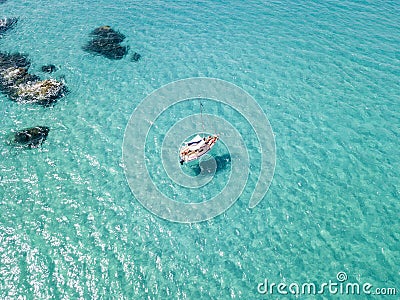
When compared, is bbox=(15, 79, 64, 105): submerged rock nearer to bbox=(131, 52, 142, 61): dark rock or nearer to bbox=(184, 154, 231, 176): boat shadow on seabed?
bbox=(131, 52, 142, 61): dark rock

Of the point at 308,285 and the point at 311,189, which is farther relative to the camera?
the point at 311,189

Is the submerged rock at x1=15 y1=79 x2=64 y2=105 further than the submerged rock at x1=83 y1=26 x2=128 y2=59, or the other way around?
the submerged rock at x1=83 y1=26 x2=128 y2=59

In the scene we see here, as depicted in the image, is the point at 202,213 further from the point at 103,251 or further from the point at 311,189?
the point at 311,189

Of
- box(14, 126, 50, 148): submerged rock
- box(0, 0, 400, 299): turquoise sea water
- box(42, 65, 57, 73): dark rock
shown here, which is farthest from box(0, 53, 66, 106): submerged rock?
box(14, 126, 50, 148): submerged rock

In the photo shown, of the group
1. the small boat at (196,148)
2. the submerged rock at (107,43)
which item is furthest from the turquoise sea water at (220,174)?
the small boat at (196,148)

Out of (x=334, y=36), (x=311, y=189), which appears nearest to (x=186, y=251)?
(x=311, y=189)

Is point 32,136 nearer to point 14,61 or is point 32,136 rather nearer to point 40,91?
point 40,91

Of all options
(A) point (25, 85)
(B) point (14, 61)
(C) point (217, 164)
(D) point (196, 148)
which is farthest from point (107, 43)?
(C) point (217, 164)
